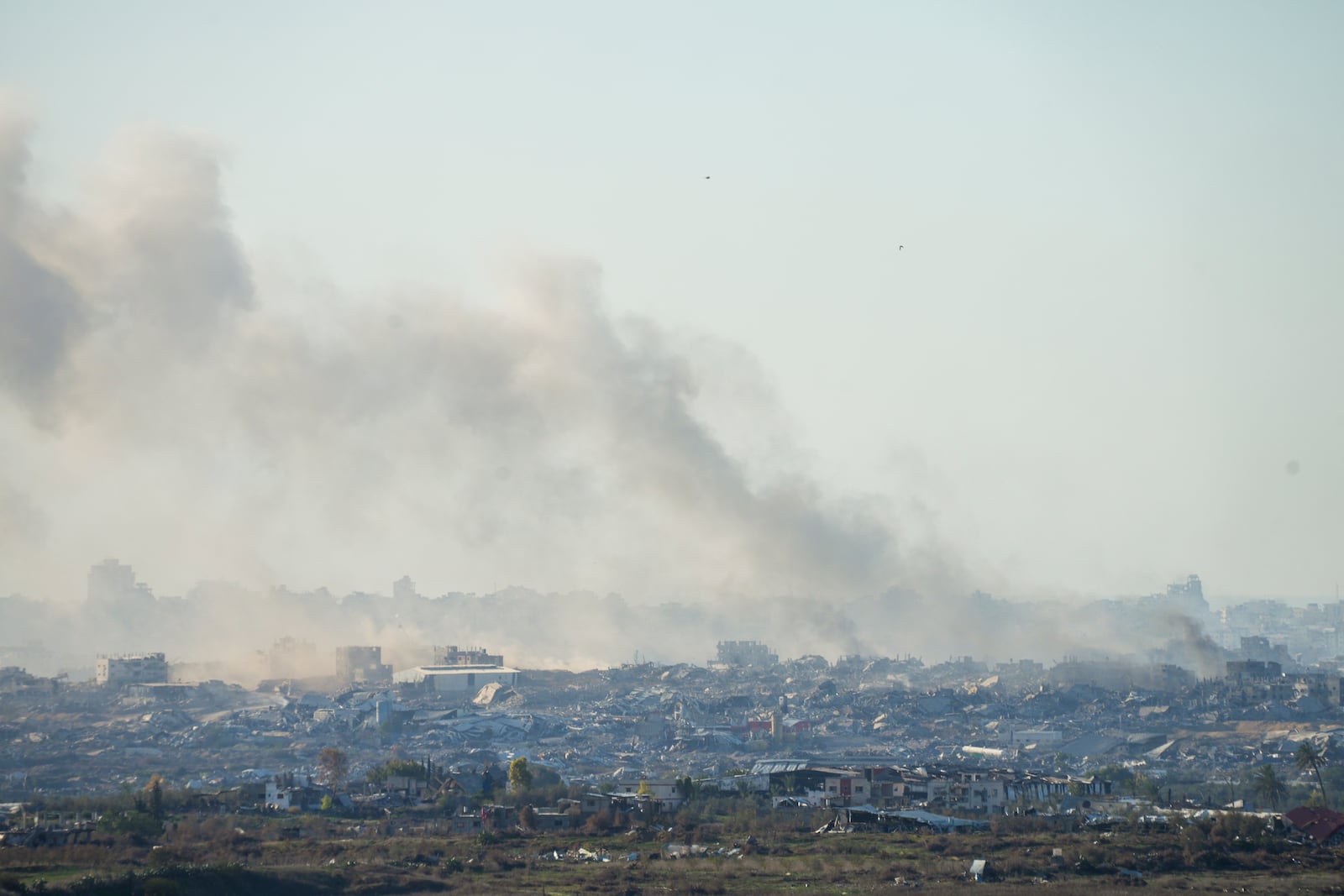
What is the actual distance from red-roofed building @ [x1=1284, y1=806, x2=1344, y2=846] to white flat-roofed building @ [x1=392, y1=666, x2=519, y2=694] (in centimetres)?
8904

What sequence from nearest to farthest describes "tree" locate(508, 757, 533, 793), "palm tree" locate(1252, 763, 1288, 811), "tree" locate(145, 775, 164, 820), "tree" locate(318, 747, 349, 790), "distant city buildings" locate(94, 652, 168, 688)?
"tree" locate(145, 775, 164, 820)
"palm tree" locate(1252, 763, 1288, 811)
"tree" locate(508, 757, 533, 793)
"tree" locate(318, 747, 349, 790)
"distant city buildings" locate(94, 652, 168, 688)

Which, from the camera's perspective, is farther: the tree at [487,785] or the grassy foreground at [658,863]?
the tree at [487,785]

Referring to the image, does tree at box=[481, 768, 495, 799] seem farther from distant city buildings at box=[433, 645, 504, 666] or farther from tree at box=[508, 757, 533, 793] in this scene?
distant city buildings at box=[433, 645, 504, 666]

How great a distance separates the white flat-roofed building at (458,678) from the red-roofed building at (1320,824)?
89.0 metres

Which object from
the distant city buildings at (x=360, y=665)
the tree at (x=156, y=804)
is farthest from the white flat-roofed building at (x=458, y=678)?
the tree at (x=156, y=804)

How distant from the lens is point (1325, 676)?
12444 centimetres

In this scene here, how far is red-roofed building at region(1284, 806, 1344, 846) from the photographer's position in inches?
2072

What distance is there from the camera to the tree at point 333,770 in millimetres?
77012

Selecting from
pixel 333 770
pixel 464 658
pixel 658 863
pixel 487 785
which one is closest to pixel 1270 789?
pixel 658 863

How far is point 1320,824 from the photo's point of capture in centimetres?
5409

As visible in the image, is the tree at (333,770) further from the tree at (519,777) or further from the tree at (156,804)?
the tree at (156,804)

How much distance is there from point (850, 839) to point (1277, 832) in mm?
14324

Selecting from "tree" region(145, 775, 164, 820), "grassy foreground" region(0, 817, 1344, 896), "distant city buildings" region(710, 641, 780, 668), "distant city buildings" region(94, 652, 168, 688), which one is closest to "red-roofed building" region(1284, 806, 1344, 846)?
"grassy foreground" region(0, 817, 1344, 896)

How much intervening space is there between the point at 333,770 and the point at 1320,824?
148 feet
